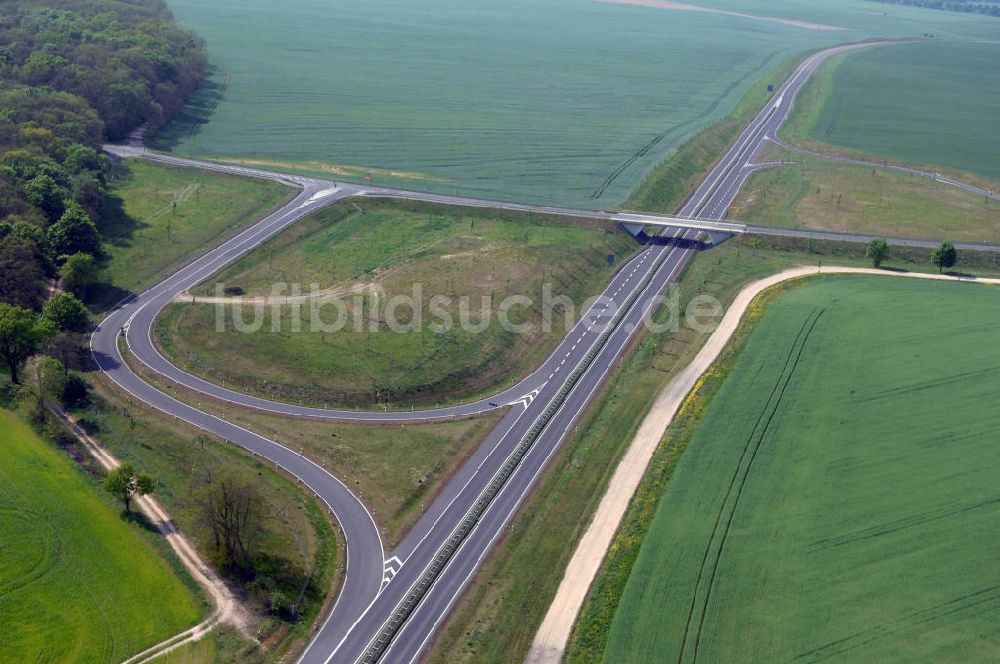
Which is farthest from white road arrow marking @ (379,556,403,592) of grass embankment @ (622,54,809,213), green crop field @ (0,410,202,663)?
grass embankment @ (622,54,809,213)

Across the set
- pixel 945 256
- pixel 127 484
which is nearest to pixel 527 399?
pixel 127 484

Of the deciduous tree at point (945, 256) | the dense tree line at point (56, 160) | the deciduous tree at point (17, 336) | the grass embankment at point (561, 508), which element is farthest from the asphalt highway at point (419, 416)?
the deciduous tree at point (945, 256)

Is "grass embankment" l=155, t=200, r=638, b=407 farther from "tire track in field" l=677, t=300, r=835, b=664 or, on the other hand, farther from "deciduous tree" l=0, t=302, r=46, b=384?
"tire track in field" l=677, t=300, r=835, b=664

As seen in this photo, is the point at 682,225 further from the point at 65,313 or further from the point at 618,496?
the point at 65,313

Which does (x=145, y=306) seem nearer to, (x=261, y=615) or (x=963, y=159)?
(x=261, y=615)

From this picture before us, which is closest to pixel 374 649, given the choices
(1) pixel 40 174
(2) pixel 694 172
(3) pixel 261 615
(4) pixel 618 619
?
(3) pixel 261 615
